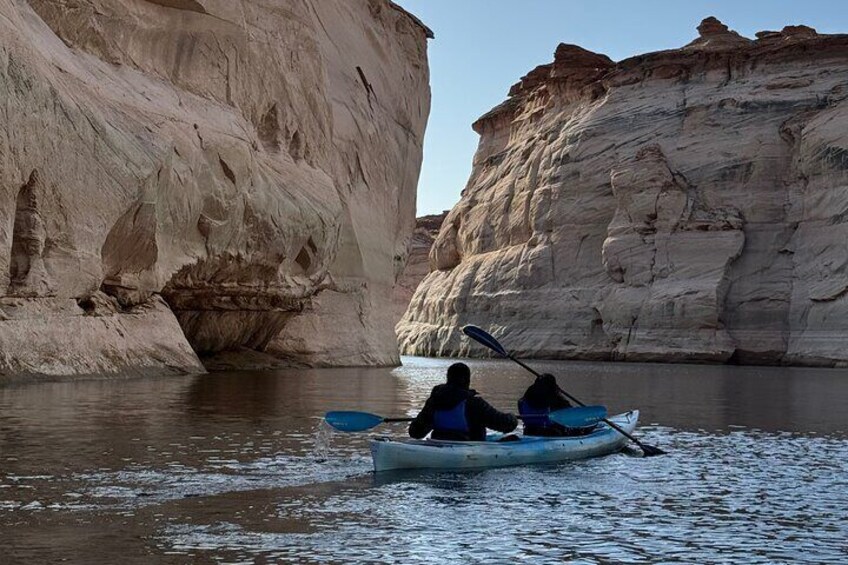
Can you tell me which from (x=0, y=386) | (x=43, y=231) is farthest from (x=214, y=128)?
(x=0, y=386)

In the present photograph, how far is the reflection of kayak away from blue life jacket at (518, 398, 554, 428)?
1.26ft

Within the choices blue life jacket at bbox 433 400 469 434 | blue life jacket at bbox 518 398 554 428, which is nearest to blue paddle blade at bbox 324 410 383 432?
blue life jacket at bbox 433 400 469 434

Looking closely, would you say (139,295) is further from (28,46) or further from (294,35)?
(294,35)

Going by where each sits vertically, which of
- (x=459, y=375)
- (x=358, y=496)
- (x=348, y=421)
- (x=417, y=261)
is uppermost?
(x=417, y=261)

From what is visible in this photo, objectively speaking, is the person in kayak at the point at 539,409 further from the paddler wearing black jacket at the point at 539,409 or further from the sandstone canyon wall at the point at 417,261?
the sandstone canyon wall at the point at 417,261

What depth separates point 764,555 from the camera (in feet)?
23.5

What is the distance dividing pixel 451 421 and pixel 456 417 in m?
0.07

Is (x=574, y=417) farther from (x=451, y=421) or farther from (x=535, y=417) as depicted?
(x=451, y=421)

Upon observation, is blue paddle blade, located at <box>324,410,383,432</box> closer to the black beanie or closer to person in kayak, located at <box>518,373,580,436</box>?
the black beanie

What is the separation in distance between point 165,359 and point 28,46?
8.44 meters

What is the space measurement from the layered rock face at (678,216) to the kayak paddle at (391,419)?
39.4m

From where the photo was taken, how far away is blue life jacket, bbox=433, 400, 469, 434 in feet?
36.8

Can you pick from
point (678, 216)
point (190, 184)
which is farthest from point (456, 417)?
point (678, 216)

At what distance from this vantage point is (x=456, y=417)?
36.9ft
